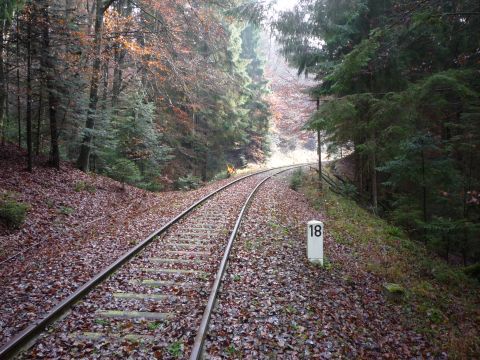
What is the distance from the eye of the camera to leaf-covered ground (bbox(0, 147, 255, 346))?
517 cm

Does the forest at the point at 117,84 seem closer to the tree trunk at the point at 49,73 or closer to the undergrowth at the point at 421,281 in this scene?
the tree trunk at the point at 49,73

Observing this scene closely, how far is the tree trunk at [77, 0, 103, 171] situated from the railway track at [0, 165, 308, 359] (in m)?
8.54

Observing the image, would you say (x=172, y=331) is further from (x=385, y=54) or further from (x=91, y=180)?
(x=91, y=180)

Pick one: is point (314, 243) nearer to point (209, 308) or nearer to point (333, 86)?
point (209, 308)

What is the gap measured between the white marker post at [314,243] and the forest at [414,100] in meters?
4.16

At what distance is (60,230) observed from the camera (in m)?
8.94

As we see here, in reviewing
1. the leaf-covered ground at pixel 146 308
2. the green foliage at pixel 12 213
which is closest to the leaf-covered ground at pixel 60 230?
the green foliage at pixel 12 213

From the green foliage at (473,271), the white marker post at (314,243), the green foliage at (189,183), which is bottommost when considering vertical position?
the green foliage at (473,271)

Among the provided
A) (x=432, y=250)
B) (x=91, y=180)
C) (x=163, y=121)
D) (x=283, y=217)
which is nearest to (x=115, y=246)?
(x=283, y=217)

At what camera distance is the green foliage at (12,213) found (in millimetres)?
8344

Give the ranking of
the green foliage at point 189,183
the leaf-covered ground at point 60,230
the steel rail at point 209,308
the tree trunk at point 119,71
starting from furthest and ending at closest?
the green foliage at point 189,183
the tree trunk at point 119,71
the leaf-covered ground at point 60,230
the steel rail at point 209,308

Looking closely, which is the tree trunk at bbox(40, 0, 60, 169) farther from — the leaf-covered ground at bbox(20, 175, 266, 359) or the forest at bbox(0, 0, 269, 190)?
the leaf-covered ground at bbox(20, 175, 266, 359)

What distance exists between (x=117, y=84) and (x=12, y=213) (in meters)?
11.8

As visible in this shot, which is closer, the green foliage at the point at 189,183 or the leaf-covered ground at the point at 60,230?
the leaf-covered ground at the point at 60,230
